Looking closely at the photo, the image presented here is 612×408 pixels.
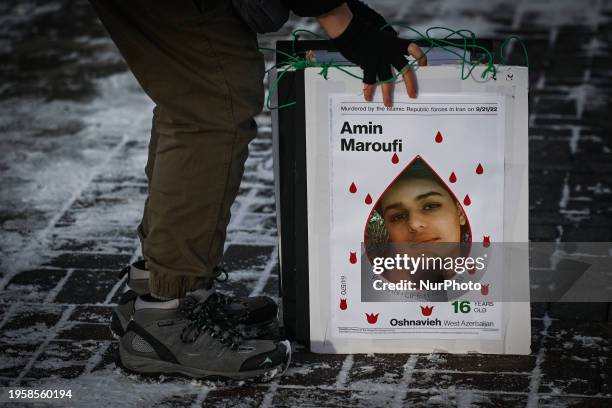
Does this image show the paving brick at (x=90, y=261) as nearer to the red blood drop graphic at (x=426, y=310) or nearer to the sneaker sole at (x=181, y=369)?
the sneaker sole at (x=181, y=369)

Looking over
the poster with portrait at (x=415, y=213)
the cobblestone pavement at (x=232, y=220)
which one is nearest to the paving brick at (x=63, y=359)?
the cobblestone pavement at (x=232, y=220)

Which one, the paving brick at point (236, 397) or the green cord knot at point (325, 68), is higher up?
the green cord knot at point (325, 68)

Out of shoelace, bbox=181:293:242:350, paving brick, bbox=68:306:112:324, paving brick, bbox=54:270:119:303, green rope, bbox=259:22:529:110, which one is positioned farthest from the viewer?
paving brick, bbox=54:270:119:303

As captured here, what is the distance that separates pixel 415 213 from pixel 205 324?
71 centimetres

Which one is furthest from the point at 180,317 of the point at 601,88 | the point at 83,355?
the point at 601,88

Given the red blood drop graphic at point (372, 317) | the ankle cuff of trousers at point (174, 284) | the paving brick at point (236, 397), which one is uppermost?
the ankle cuff of trousers at point (174, 284)

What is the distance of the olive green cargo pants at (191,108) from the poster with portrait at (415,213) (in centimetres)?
31

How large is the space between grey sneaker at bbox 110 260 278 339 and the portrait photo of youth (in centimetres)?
47

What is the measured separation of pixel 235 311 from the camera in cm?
402

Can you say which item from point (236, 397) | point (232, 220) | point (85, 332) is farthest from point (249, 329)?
point (232, 220)

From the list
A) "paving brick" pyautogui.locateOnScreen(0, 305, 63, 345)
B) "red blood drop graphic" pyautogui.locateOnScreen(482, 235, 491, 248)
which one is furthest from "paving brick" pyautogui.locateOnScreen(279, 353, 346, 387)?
"paving brick" pyautogui.locateOnScreen(0, 305, 63, 345)

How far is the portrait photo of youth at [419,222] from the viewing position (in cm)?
376

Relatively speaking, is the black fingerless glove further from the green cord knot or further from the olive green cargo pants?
the olive green cargo pants

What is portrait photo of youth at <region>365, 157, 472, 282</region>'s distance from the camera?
376 centimetres
